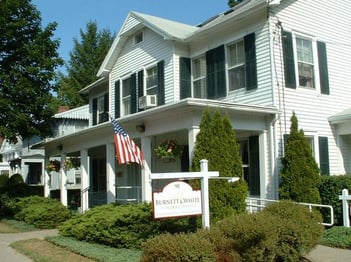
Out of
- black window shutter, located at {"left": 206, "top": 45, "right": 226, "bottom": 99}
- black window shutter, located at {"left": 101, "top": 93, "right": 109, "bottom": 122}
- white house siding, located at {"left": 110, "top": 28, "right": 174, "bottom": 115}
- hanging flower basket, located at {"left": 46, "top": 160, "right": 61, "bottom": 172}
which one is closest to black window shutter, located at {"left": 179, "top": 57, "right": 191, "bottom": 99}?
white house siding, located at {"left": 110, "top": 28, "right": 174, "bottom": 115}

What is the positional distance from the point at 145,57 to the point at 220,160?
925 centimetres

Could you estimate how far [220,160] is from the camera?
10961 mm

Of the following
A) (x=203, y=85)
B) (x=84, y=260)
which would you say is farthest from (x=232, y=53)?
(x=84, y=260)

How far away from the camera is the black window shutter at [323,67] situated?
15.2m

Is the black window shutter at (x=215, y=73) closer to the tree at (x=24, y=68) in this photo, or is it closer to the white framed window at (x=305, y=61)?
the white framed window at (x=305, y=61)

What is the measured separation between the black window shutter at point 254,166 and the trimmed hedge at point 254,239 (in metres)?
4.91

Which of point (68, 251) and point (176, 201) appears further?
point (68, 251)

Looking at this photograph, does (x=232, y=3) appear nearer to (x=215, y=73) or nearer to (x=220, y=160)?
(x=215, y=73)

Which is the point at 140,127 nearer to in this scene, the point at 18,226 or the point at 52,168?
the point at 18,226

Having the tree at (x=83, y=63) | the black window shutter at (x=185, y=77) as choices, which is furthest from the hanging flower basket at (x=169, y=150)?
the tree at (x=83, y=63)

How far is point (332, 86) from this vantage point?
51.1ft

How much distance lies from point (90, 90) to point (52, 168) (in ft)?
16.5

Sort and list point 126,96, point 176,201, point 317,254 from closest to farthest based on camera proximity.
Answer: point 176,201 < point 317,254 < point 126,96

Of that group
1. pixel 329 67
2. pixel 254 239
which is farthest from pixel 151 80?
pixel 254 239
